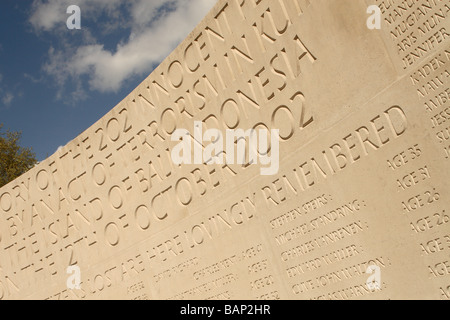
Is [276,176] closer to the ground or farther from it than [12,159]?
closer to the ground

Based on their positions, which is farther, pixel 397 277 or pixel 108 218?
pixel 108 218

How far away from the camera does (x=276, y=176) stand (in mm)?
4383

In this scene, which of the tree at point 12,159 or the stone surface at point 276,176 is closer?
the stone surface at point 276,176

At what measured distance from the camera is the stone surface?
3.51 metres

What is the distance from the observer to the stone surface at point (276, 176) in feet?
11.5

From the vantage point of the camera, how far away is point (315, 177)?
4.10 metres

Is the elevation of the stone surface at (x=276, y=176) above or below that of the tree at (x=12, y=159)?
below

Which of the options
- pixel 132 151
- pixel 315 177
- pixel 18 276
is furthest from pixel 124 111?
pixel 18 276

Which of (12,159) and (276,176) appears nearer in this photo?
(276,176)

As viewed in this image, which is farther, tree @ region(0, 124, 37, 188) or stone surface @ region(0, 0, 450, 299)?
tree @ region(0, 124, 37, 188)

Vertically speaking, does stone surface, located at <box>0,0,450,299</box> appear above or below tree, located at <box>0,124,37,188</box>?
below
